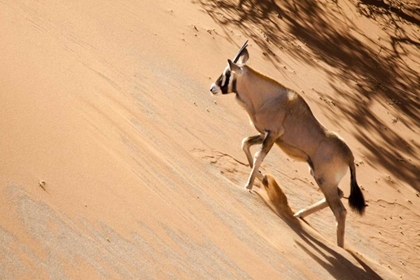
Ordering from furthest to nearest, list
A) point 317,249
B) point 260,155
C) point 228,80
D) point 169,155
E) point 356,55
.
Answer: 1. point 356,55
2. point 228,80
3. point 260,155
4. point 317,249
5. point 169,155

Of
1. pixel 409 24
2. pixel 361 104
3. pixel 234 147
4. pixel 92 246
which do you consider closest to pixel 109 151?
pixel 92 246

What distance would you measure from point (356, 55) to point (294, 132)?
906 centimetres

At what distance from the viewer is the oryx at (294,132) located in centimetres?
845

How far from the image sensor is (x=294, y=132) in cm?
850

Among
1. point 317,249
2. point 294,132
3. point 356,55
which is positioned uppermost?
point 294,132

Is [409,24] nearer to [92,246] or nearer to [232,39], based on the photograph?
[232,39]

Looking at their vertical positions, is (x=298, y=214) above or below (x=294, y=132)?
below

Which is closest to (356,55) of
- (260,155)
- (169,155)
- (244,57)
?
(244,57)

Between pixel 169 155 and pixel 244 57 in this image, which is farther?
pixel 244 57

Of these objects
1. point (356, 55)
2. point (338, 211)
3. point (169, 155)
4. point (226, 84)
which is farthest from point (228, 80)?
point (356, 55)

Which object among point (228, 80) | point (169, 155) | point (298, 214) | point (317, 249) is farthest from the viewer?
point (298, 214)

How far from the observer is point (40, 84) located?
728 cm

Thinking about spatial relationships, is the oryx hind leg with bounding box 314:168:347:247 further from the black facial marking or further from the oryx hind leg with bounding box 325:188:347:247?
the black facial marking

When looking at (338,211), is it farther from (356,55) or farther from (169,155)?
(356,55)
